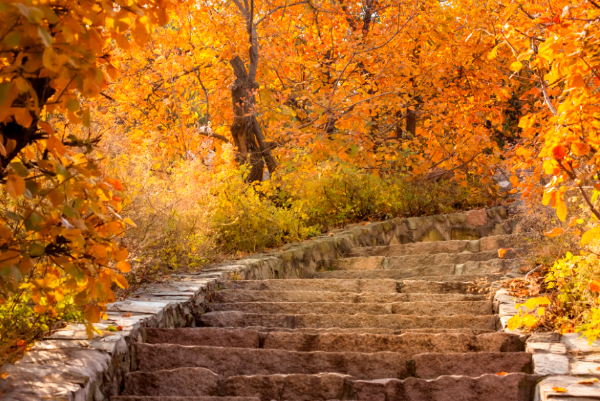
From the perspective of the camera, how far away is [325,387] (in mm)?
2939

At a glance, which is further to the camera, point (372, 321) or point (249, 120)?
point (249, 120)

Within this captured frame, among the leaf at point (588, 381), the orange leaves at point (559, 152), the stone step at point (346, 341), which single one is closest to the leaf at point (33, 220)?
the stone step at point (346, 341)

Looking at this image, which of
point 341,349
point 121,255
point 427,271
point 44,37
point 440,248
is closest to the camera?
point 44,37

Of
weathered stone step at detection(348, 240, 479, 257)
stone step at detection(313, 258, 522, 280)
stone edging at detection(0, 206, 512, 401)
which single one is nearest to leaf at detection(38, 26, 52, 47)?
stone edging at detection(0, 206, 512, 401)

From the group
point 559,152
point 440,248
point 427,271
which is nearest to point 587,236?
point 559,152

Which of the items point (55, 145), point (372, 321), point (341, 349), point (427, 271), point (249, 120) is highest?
point (249, 120)

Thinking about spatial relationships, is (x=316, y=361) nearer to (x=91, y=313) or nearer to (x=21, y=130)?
(x=91, y=313)

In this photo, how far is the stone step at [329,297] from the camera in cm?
483

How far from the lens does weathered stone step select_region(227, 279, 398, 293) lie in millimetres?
5309

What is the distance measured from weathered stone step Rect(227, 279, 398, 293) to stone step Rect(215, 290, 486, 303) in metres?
0.35

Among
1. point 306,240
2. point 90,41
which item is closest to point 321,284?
point 306,240

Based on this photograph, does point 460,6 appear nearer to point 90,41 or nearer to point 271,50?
point 271,50

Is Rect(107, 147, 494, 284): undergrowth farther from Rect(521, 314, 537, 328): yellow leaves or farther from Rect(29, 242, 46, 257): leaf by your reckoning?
Rect(521, 314, 537, 328): yellow leaves

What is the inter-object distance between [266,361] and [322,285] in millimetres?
2281
